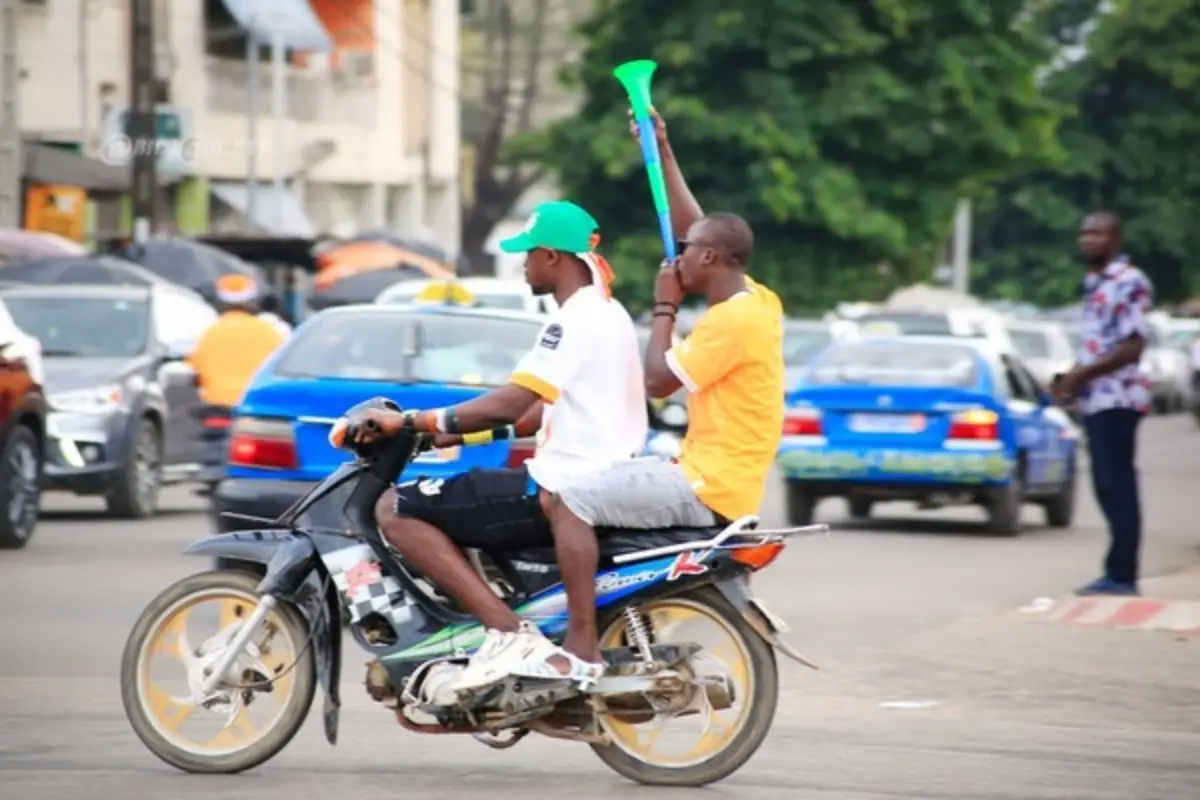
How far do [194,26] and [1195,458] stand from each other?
21401 millimetres

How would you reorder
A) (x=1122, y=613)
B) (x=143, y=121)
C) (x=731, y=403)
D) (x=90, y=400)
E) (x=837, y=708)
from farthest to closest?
(x=143, y=121)
(x=90, y=400)
(x=1122, y=613)
(x=837, y=708)
(x=731, y=403)

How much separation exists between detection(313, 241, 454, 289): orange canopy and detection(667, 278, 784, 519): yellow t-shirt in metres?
27.1

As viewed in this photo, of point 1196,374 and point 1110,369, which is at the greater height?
point 1110,369

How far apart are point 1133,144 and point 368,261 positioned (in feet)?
136

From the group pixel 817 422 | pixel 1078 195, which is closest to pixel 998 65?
pixel 1078 195

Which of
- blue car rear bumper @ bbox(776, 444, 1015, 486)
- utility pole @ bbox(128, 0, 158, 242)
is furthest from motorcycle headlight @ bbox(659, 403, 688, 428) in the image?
utility pole @ bbox(128, 0, 158, 242)

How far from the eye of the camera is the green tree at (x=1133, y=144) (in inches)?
2977

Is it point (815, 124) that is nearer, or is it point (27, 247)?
point (27, 247)

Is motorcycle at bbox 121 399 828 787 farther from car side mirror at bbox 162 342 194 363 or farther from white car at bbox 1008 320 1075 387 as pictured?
white car at bbox 1008 320 1075 387

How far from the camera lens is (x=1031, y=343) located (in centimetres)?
4331

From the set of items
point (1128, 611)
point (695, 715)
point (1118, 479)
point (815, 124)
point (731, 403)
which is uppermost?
point (815, 124)

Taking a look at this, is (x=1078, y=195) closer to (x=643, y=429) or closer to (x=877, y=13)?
(x=877, y=13)

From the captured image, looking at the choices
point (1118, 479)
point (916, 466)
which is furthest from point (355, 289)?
point (1118, 479)

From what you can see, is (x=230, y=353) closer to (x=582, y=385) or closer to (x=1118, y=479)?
(x=1118, y=479)
